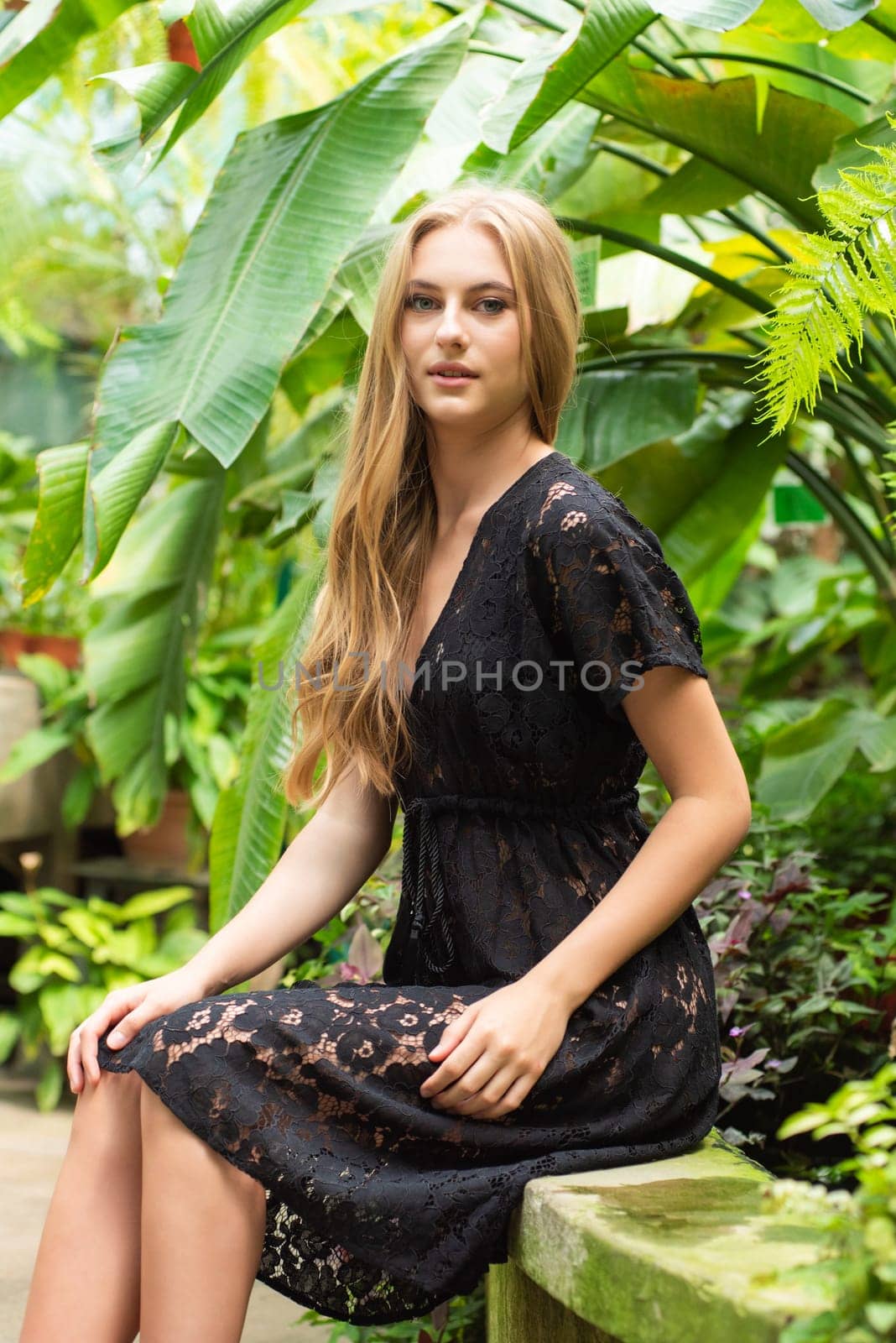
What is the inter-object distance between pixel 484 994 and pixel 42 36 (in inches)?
58.5

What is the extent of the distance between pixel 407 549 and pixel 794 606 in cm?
397

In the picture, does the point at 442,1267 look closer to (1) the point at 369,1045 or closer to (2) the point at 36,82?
(1) the point at 369,1045

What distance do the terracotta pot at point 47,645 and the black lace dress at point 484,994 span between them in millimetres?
2669

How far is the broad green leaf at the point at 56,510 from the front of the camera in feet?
6.30

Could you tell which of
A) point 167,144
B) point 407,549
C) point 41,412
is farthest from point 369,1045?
point 41,412

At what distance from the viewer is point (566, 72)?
6.02 feet

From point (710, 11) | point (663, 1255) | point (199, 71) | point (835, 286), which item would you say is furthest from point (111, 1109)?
point (710, 11)

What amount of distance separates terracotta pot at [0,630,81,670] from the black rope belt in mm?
2691

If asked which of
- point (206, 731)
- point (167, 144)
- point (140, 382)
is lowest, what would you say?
point (206, 731)

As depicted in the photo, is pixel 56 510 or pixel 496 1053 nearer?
pixel 496 1053

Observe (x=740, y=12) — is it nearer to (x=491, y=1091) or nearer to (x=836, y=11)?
(x=836, y=11)

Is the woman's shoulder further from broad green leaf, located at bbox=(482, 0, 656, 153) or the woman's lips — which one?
broad green leaf, located at bbox=(482, 0, 656, 153)

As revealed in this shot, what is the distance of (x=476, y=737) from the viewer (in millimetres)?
1528

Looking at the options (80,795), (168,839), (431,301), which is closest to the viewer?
(431,301)
